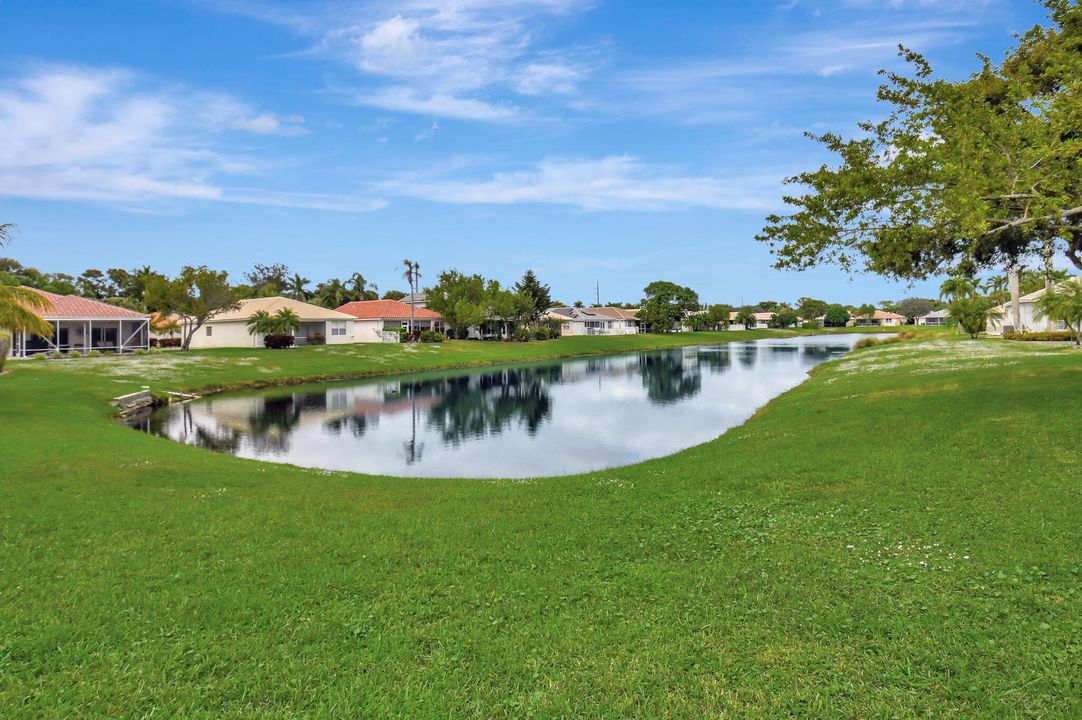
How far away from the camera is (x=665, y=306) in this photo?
152250 millimetres

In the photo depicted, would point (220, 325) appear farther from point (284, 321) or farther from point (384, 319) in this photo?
point (384, 319)

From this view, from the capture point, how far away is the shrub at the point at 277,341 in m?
74.6

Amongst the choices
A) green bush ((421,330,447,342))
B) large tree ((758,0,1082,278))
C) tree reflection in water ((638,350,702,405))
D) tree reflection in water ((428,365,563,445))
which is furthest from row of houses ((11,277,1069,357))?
large tree ((758,0,1082,278))

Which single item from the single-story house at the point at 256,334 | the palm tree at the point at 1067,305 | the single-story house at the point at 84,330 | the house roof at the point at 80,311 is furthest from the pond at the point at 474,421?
the single-story house at the point at 256,334

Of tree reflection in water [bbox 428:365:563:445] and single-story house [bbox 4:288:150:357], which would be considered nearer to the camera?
tree reflection in water [bbox 428:365:563:445]

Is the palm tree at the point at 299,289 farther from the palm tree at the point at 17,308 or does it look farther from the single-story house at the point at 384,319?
the palm tree at the point at 17,308

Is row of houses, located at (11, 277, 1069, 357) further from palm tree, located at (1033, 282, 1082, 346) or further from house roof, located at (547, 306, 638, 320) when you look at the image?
house roof, located at (547, 306, 638, 320)

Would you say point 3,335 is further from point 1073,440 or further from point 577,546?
point 1073,440

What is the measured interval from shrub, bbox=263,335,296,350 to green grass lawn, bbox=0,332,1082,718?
6126cm

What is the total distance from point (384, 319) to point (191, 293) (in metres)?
30.1

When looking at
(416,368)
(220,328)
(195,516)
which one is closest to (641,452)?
(195,516)

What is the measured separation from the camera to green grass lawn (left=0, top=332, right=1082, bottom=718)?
5.95 m

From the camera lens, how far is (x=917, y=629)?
6.88 metres

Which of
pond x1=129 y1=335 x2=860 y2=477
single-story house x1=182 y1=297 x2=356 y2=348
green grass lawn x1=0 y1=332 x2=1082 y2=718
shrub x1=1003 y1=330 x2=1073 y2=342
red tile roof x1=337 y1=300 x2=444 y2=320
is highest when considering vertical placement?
red tile roof x1=337 y1=300 x2=444 y2=320
